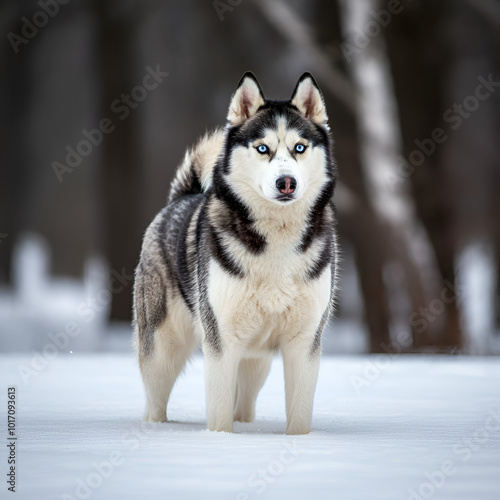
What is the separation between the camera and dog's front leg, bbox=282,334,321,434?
3619 mm

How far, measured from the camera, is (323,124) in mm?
3824

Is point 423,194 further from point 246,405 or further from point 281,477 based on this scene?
point 281,477

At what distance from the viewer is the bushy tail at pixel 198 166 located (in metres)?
4.66

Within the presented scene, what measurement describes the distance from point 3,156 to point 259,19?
467 centimetres

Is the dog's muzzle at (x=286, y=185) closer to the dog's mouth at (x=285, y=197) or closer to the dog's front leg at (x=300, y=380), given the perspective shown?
the dog's mouth at (x=285, y=197)

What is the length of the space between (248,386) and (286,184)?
140 centimetres

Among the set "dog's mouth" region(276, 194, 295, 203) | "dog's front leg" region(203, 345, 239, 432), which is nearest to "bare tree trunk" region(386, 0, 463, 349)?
"dog's front leg" region(203, 345, 239, 432)

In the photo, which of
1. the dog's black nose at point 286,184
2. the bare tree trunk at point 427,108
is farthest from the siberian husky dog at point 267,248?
the bare tree trunk at point 427,108

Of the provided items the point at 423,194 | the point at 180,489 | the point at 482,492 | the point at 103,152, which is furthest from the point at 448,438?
the point at 103,152

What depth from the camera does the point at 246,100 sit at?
377cm

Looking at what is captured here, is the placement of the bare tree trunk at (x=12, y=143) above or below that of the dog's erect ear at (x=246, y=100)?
above

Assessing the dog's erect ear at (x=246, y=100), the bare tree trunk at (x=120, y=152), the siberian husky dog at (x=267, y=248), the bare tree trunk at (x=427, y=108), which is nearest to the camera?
the siberian husky dog at (x=267, y=248)

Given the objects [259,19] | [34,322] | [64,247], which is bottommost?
[34,322]

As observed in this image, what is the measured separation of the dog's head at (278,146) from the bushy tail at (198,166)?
0.88 metres
